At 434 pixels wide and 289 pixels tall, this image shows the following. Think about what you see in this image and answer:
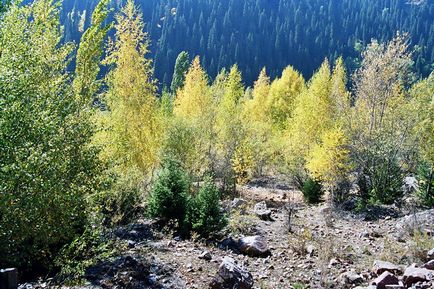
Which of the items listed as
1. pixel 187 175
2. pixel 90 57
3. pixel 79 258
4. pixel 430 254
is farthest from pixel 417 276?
pixel 90 57

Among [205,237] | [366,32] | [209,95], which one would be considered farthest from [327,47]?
[205,237]

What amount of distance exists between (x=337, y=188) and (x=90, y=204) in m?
12.5

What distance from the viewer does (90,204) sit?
675 cm

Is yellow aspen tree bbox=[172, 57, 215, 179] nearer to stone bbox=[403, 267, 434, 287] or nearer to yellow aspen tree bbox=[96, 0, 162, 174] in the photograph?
yellow aspen tree bbox=[96, 0, 162, 174]

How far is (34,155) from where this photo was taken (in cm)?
521

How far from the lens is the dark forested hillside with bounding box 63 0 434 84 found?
117750mm

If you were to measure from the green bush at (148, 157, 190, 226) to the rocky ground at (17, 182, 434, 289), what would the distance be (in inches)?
21.2

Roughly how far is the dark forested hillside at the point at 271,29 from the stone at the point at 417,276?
101851mm

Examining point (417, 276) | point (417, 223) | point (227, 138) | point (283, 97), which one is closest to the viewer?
point (417, 276)

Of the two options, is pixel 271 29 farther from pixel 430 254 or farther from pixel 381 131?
pixel 430 254

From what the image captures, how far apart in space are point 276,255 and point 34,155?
268 inches

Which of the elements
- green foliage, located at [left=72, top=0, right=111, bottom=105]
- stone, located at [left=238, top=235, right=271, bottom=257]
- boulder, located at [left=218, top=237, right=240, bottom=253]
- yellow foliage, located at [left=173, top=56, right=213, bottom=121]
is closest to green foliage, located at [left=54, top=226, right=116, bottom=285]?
green foliage, located at [left=72, top=0, right=111, bottom=105]

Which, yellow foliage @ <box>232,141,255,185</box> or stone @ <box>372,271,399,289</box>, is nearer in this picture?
stone @ <box>372,271,399,289</box>

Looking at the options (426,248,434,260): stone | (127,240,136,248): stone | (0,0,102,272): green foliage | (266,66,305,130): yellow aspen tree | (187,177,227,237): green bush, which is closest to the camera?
(0,0,102,272): green foliage
